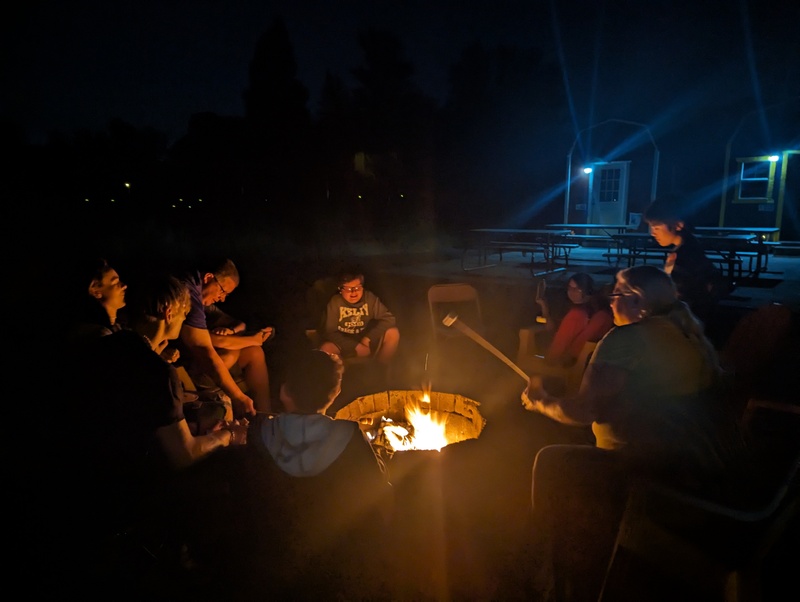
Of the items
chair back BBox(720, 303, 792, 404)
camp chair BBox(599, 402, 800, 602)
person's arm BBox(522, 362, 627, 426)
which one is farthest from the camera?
chair back BBox(720, 303, 792, 404)

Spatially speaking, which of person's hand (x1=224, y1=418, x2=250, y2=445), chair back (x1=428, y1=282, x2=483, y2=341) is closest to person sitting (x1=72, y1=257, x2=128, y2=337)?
person's hand (x1=224, y1=418, x2=250, y2=445)

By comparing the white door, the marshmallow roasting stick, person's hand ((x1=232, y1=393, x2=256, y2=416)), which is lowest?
person's hand ((x1=232, y1=393, x2=256, y2=416))

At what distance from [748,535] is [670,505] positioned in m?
0.25

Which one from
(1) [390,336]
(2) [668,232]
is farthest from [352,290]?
(2) [668,232]

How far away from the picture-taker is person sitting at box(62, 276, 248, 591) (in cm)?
190

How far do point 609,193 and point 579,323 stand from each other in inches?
535

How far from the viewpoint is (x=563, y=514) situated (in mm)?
2219

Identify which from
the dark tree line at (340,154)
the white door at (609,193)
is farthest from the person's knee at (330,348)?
the dark tree line at (340,154)

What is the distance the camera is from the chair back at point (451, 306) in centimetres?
548

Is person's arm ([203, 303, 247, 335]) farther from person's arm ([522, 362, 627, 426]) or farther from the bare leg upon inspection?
person's arm ([522, 362, 627, 426])

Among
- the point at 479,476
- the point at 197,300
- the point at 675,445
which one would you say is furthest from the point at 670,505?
the point at 197,300

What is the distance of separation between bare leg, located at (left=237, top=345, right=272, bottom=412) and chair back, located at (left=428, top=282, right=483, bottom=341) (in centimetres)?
193

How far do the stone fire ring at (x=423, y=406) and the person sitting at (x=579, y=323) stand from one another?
1.07 metres

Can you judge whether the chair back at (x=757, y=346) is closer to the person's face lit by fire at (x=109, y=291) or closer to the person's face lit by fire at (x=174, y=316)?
the person's face lit by fire at (x=174, y=316)
